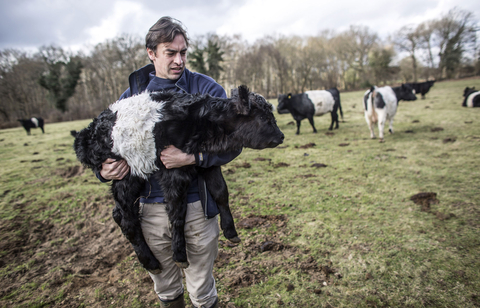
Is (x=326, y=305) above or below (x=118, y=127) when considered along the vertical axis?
below

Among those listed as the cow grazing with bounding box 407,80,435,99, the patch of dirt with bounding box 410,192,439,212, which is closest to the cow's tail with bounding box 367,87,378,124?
the patch of dirt with bounding box 410,192,439,212

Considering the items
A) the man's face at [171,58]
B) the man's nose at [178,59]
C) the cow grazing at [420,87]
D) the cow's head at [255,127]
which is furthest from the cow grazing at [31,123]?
the cow grazing at [420,87]

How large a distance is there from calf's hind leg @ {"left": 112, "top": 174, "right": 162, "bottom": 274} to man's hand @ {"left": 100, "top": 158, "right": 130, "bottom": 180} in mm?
66

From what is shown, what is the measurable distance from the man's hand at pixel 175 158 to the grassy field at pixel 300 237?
176 cm

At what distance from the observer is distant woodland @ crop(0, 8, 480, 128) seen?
111 feet

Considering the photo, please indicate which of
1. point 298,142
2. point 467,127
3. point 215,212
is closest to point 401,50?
point 467,127

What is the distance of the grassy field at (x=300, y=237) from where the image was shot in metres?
2.71

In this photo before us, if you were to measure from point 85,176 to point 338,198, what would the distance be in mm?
6594

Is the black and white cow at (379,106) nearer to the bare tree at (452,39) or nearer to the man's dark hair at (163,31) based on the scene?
the man's dark hair at (163,31)

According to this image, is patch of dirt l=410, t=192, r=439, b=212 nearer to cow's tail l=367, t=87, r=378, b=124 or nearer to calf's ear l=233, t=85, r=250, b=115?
calf's ear l=233, t=85, r=250, b=115

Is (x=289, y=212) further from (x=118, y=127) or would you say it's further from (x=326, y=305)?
(x=118, y=127)

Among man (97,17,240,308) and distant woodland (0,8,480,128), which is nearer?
man (97,17,240,308)

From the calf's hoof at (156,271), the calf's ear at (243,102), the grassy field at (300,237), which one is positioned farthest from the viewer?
the grassy field at (300,237)

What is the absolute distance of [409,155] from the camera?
6859 mm
